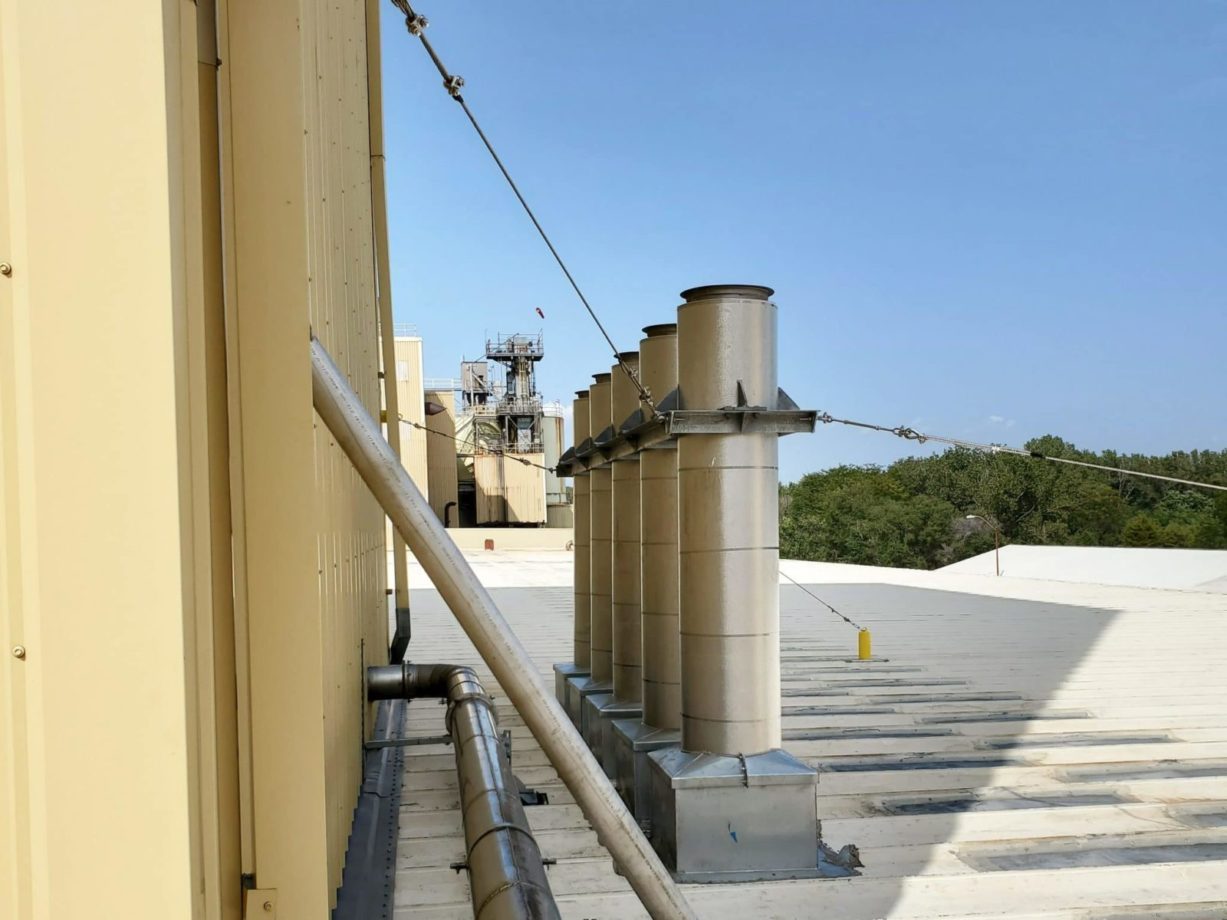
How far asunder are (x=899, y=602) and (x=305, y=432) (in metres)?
14.7

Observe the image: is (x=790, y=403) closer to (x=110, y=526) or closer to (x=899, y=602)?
(x=110, y=526)

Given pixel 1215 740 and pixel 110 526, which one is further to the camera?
pixel 1215 740

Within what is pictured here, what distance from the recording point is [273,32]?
1.82 metres

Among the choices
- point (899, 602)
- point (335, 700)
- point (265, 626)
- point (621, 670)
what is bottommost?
point (899, 602)

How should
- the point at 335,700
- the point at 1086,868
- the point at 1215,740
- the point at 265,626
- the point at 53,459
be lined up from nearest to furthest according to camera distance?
the point at 53,459 < the point at 265,626 < the point at 335,700 < the point at 1086,868 < the point at 1215,740

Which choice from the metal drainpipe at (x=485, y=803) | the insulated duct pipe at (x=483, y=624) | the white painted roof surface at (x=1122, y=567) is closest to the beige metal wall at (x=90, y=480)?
the insulated duct pipe at (x=483, y=624)

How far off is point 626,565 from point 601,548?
0.89m

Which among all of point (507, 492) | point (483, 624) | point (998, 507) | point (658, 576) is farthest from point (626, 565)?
point (998, 507)

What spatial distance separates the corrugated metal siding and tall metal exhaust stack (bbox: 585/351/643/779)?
1435mm

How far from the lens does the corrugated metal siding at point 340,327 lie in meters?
2.88

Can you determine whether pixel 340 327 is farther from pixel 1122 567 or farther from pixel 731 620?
pixel 1122 567

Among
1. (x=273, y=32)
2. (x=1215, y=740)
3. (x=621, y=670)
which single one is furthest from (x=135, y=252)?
(x=1215, y=740)

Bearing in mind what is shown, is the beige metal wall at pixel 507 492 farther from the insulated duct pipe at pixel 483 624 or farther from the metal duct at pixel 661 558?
the insulated duct pipe at pixel 483 624

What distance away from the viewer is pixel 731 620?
4.52 meters
